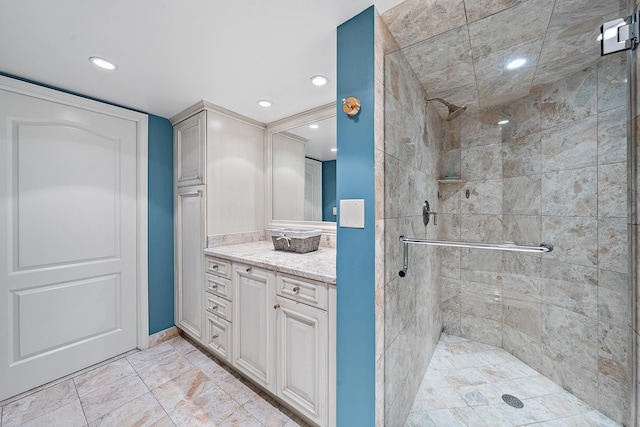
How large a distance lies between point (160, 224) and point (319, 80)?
1.98m

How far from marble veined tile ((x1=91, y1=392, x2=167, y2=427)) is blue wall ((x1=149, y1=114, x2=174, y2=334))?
2.65 ft

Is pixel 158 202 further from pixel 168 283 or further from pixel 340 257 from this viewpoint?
pixel 340 257

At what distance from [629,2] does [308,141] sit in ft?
6.10

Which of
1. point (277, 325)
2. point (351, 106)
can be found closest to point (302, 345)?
point (277, 325)

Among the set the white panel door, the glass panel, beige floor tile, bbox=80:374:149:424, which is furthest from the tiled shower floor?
the white panel door

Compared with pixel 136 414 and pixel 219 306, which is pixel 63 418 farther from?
pixel 219 306

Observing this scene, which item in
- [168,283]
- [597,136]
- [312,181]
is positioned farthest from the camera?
[168,283]

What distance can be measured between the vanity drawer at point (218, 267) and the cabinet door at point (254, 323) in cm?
10

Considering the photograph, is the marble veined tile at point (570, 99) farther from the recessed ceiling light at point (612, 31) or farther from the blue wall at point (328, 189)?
the blue wall at point (328, 189)

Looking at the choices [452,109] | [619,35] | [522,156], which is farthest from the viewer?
[452,109]

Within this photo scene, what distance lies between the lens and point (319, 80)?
1.67 metres

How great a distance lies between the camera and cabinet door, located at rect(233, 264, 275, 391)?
1.56m

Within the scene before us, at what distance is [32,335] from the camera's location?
5.68ft

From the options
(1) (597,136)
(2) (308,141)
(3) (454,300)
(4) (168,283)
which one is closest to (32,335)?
(4) (168,283)
